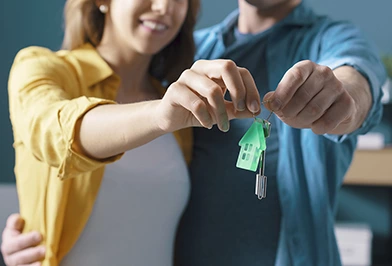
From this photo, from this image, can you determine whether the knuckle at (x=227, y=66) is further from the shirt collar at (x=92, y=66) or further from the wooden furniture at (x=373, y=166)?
the wooden furniture at (x=373, y=166)

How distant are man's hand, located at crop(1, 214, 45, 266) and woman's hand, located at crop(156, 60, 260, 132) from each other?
0.30 meters

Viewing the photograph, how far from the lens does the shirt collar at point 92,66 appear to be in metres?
0.67

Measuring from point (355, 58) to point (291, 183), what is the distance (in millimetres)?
171

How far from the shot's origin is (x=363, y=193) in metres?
1.86

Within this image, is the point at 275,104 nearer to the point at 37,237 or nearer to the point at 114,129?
the point at 114,129

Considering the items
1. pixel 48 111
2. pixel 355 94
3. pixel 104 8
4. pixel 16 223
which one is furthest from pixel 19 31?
pixel 355 94

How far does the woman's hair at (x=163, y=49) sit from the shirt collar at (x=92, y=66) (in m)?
0.03

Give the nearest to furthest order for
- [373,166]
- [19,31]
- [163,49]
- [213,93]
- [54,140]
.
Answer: [213,93]
[54,140]
[163,49]
[19,31]
[373,166]

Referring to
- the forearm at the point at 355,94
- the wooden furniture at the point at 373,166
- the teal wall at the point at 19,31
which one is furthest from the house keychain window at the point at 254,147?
the wooden furniture at the point at 373,166

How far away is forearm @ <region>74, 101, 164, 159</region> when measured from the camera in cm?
45

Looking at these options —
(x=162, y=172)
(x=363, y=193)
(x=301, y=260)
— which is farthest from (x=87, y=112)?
(x=363, y=193)

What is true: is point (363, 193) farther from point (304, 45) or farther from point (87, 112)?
point (87, 112)

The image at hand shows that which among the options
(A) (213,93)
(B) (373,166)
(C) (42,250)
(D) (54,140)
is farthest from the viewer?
(B) (373,166)

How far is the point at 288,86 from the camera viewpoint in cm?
40
